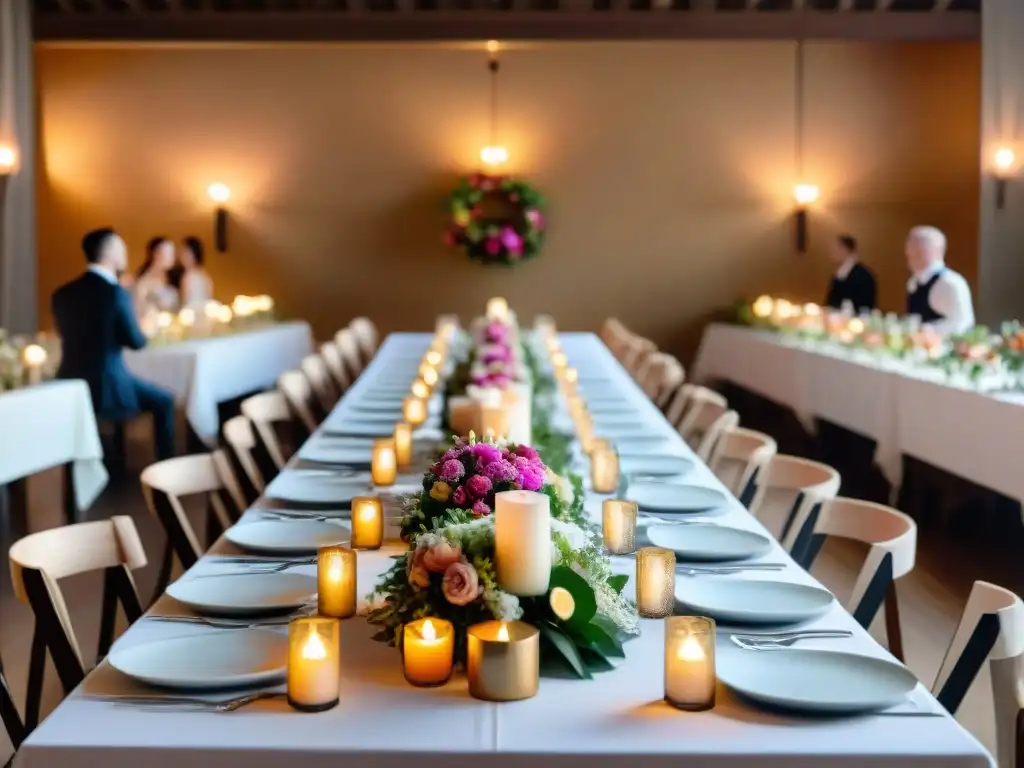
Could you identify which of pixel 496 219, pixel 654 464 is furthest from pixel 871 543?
pixel 496 219

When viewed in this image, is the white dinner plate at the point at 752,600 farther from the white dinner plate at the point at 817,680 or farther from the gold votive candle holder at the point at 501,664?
the gold votive candle holder at the point at 501,664

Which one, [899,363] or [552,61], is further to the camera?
[552,61]

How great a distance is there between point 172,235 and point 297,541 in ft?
30.5

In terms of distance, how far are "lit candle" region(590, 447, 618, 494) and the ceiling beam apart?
7.51m

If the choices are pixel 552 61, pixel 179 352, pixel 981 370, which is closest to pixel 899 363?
pixel 981 370

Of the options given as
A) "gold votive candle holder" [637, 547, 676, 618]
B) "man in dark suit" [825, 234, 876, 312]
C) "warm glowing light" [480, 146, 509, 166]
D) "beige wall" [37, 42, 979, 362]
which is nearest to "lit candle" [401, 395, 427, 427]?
"gold votive candle holder" [637, 547, 676, 618]

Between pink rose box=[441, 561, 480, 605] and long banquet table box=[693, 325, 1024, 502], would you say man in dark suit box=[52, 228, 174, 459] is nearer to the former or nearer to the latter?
long banquet table box=[693, 325, 1024, 502]

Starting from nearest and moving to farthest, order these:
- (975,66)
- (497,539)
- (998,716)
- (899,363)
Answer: (497,539)
(998,716)
(899,363)
(975,66)

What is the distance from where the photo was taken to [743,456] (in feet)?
12.7

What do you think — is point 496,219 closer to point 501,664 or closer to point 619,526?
point 619,526

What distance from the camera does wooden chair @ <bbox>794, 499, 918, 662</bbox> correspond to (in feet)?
8.43

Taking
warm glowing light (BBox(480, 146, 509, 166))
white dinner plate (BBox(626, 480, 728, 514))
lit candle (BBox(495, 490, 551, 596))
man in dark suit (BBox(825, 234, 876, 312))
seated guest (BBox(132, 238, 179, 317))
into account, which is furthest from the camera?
warm glowing light (BBox(480, 146, 509, 166))

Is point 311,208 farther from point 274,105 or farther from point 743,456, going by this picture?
point 743,456

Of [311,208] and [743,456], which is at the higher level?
[311,208]
